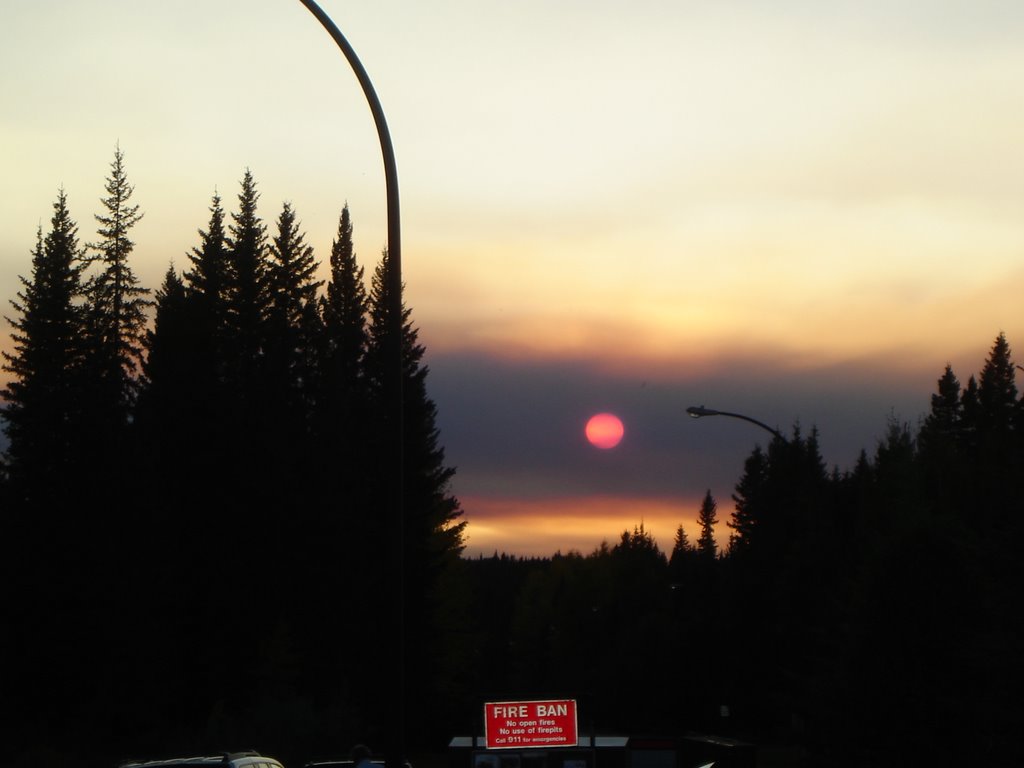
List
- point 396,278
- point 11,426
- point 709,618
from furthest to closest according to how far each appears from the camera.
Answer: point 709,618, point 11,426, point 396,278

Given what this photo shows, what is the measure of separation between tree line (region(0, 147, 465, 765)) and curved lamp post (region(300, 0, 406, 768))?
3289cm

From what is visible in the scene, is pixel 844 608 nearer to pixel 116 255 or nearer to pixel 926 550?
pixel 926 550

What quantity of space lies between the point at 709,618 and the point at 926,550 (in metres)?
58.5

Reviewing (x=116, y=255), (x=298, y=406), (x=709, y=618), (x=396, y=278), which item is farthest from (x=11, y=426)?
(x=396, y=278)

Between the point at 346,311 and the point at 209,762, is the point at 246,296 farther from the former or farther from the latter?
the point at 209,762

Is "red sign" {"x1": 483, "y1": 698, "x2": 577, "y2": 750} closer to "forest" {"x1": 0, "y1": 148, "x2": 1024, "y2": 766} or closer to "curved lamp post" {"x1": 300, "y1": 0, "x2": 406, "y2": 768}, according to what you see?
"forest" {"x1": 0, "y1": 148, "x2": 1024, "y2": 766}

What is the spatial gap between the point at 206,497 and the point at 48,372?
399 inches

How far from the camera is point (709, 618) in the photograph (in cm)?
8612

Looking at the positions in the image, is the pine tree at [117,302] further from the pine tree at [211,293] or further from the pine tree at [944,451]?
the pine tree at [944,451]

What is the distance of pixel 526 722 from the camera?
29719 millimetres

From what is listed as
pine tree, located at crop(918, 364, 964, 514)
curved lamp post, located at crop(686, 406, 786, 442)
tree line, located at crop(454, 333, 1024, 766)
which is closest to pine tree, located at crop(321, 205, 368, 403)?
tree line, located at crop(454, 333, 1024, 766)

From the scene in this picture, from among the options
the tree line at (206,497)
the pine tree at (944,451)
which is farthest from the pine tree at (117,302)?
the pine tree at (944,451)

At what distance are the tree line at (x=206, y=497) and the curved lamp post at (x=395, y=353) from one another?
32.9 meters

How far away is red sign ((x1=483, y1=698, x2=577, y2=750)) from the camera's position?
29.7 metres
